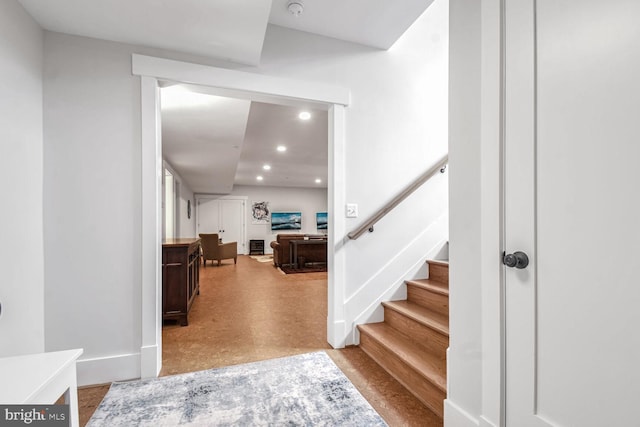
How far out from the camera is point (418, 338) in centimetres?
205

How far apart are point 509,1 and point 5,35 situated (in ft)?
7.76

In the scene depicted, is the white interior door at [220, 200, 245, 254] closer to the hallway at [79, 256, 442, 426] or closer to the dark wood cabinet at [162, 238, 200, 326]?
the hallway at [79, 256, 442, 426]

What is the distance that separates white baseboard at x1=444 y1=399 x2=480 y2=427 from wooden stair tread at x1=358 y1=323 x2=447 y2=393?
4.3 inches

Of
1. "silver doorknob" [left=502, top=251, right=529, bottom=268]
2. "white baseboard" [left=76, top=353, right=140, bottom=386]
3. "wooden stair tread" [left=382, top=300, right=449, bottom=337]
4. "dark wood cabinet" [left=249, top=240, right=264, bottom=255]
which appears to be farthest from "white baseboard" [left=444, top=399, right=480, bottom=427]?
"dark wood cabinet" [left=249, top=240, right=264, bottom=255]

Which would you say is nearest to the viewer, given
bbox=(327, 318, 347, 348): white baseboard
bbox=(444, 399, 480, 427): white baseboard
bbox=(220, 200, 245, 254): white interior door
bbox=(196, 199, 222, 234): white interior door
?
bbox=(444, 399, 480, 427): white baseboard

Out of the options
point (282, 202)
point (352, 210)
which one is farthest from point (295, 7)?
point (282, 202)

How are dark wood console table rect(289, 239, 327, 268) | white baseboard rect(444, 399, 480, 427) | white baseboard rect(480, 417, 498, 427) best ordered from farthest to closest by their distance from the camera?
dark wood console table rect(289, 239, 327, 268) < white baseboard rect(444, 399, 480, 427) < white baseboard rect(480, 417, 498, 427)

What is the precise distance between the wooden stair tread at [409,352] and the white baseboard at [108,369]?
5.36ft

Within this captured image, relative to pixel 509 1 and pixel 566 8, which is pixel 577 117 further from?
pixel 509 1

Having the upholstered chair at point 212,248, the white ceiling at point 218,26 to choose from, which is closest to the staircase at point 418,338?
the white ceiling at point 218,26

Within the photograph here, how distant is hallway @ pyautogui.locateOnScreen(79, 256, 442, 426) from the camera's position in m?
1.71

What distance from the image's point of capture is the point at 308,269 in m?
6.47

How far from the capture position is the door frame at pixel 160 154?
1.97 meters

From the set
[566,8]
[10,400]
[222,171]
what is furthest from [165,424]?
[222,171]
